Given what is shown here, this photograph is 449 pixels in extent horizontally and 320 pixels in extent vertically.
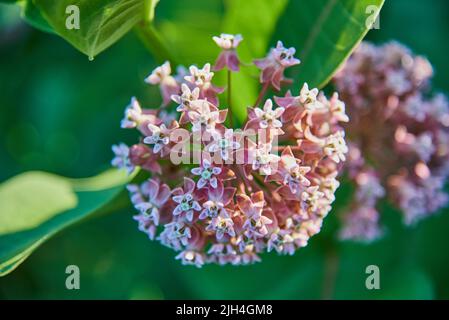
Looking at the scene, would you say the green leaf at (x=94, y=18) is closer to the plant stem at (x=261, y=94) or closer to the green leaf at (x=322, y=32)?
the plant stem at (x=261, y=94)

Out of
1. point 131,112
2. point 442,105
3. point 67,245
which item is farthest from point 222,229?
point 67,245

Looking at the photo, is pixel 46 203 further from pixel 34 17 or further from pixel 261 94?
pixel 261 94

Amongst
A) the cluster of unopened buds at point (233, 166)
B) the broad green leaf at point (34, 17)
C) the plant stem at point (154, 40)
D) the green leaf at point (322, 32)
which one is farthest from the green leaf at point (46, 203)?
the green leaf at point (322, 32)

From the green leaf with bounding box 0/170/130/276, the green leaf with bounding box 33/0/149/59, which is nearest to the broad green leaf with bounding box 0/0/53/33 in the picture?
the green leaf with bounding box 33/0/149/59

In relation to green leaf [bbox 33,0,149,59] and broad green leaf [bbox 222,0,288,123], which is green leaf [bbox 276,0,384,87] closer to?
broad green leaf [bbox 222,0,288,123]

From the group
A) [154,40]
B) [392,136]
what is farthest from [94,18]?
[392,136]

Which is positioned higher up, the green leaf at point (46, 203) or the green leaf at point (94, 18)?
the green leaf at point (94, 18)
